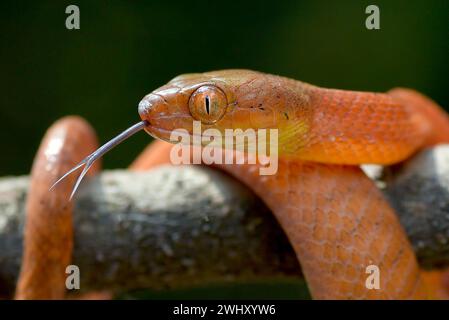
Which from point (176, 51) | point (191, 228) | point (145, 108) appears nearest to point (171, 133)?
point (145, 108)

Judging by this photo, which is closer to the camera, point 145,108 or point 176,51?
point 145,108

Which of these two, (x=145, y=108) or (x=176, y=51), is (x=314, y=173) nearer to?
(x=145, y=108)

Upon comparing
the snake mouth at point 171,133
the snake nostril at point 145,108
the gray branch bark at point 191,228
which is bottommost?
the gray branch bark at point 191,228

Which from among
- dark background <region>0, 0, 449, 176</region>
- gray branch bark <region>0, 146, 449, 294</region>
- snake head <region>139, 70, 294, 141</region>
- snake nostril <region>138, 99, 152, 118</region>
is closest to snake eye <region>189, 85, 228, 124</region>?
snake head <region>139, 70, 294, 141</region>

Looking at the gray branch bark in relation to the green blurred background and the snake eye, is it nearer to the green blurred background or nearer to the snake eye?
the snake eye

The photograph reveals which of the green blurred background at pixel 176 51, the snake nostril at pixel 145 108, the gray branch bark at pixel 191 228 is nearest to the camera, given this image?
the snake nostril at pixel 145 108

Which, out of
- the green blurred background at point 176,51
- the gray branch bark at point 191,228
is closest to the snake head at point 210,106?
the gray branch bark at point 191,228

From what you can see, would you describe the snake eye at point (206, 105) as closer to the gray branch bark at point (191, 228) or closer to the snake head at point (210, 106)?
the snake head at point (210, 106)

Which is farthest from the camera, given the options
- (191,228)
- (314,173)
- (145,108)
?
(191,228)
